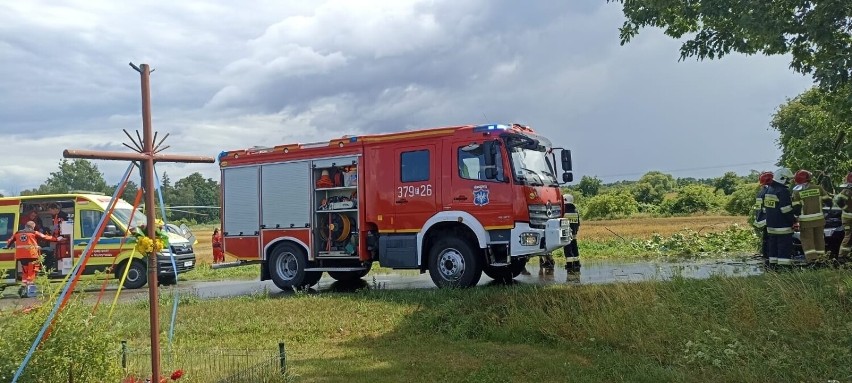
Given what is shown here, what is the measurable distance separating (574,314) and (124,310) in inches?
299

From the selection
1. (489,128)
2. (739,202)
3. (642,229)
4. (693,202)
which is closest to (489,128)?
(489,128)

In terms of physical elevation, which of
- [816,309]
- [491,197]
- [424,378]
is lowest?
[424,378]

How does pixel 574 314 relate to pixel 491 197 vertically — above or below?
below

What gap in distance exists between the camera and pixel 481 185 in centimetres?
1095

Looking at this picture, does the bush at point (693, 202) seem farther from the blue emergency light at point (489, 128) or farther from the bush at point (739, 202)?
the blue emergency light at point (489, 128)

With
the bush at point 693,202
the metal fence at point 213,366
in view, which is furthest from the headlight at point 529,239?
the bush at point 693,202

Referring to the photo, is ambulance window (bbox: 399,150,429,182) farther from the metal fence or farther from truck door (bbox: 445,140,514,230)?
the metal fence

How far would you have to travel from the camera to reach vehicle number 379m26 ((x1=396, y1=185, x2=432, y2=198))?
37.7ft

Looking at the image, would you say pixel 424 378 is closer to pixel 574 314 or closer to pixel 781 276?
pixel 574 314

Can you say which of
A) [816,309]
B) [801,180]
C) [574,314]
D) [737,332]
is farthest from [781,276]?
[801,180]

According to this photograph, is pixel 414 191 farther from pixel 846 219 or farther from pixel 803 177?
pixel 846 219

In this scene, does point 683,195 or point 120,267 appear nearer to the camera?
point 120,267

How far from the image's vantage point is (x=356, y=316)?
9.66 m

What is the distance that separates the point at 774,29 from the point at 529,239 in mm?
4599
